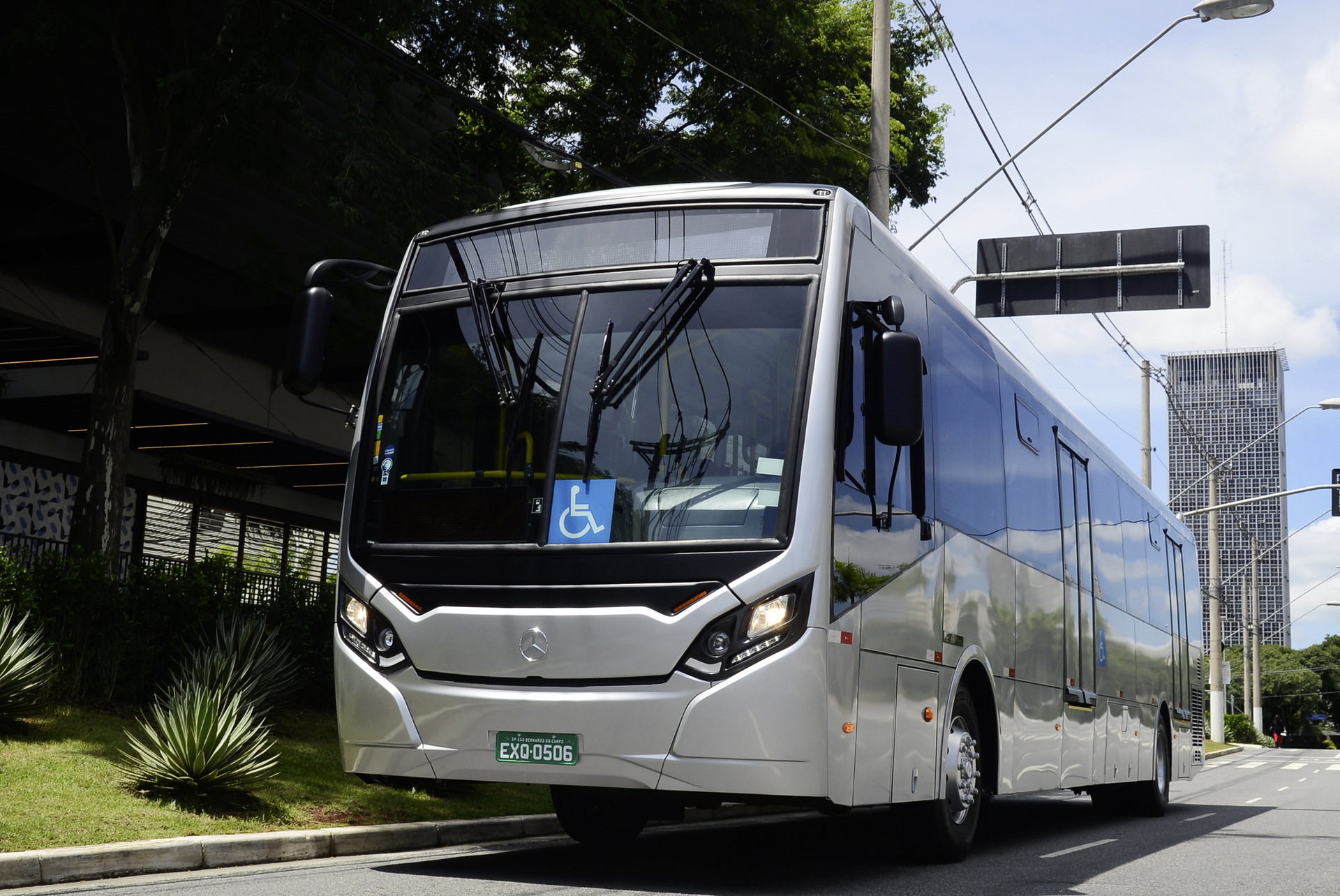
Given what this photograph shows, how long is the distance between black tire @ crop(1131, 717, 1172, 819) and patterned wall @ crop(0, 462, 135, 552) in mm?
15160

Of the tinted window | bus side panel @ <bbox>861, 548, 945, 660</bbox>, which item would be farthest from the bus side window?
bus side panel @ <bbox>861, 548, 945, 660</bbox>

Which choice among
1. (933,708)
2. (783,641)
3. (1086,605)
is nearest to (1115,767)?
(1086,605)

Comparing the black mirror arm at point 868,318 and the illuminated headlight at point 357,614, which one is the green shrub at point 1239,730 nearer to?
the black mirror arm at point 868,318

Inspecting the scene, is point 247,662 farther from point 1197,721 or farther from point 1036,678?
point 1197,721

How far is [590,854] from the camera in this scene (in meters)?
8.87

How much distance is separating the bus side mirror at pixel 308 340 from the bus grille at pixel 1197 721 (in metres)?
14.2

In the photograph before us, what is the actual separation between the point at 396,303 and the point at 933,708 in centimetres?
398

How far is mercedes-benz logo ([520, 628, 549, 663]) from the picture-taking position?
667 cm

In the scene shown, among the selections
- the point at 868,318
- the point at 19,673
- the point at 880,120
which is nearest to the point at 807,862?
the point at 868,318

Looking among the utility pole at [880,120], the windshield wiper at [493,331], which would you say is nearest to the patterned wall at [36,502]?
the utility pole at [880,120]

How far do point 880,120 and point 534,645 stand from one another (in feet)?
34.0

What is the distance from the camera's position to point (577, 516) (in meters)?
6.80

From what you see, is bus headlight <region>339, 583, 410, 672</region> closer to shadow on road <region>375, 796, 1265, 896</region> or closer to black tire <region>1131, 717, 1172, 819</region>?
shadow on road <region>375, 796, 1265, 896</region>

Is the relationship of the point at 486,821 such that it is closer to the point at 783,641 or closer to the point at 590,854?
the point at 590,854
